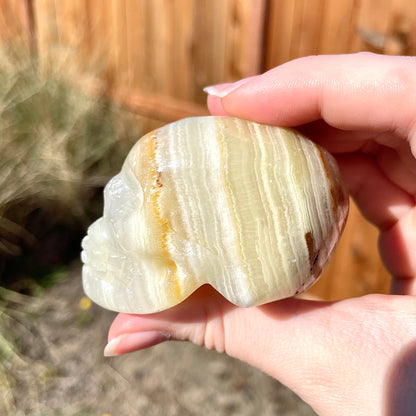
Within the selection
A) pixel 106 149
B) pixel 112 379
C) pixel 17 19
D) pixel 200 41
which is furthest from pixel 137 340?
pixel 17 19

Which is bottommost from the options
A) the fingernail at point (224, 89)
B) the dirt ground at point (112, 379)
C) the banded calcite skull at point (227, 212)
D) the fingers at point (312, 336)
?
the dirt ground at point (112, 379)

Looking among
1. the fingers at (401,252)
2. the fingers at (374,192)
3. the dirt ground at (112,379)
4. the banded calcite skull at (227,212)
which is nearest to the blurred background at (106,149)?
the dirt ground at (112,379)

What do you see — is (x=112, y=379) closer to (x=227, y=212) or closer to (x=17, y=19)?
(x=227, y=212)

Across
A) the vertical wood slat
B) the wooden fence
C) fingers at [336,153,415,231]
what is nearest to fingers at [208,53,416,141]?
fingers at [336,153,415,231]

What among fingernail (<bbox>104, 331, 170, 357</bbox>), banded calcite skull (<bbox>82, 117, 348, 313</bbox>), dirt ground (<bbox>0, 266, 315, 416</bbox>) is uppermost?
banded calcite skull (<bbox>82, 117, 348, 313</bbox>)

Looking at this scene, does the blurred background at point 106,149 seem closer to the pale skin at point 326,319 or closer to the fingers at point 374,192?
the fingers at point 374,192

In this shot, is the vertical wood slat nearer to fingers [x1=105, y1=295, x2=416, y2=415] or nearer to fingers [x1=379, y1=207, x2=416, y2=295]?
fingers [x1=105, y1=295, x2=416, y2=415]

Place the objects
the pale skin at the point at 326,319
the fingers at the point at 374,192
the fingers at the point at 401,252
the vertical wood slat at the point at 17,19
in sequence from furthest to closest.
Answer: the vertical wood slat at the point at 17,19 → the fingers at the point at 374,192 → the fingers at the point at 401,252 → the pale skin at the point at 326,319

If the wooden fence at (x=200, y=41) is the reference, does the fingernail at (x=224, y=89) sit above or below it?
above
